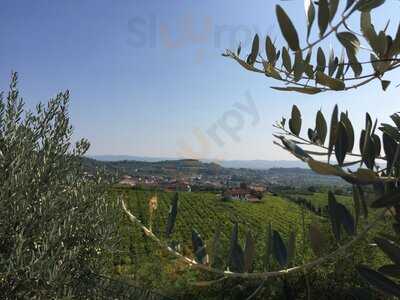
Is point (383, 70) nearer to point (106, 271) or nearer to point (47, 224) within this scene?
point (47, 224)

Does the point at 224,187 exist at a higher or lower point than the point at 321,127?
lower

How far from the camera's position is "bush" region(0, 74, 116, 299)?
3604 millimetres

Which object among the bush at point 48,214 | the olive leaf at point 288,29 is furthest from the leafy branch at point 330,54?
the bush at point 48,214

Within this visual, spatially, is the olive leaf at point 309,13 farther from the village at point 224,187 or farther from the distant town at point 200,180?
the village at point 224,187

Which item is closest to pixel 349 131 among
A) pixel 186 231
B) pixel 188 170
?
pixel 188 170

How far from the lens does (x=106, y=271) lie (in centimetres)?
507

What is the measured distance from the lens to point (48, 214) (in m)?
3.98

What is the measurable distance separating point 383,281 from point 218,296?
19705 millimetres

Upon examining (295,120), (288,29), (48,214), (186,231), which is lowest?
(186,231)

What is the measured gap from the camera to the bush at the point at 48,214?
3604 mm

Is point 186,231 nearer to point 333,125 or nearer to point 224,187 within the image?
point 224,187

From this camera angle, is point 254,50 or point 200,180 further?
point 200,180

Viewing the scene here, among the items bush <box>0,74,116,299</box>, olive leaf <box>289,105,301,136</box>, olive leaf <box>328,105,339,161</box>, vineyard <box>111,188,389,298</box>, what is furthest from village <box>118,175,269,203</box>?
vineyard <box>111,188,389,298</box>

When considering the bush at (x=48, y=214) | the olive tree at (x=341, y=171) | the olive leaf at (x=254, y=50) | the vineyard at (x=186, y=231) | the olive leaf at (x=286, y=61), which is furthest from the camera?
the vineyard at (x=186, y=231)
